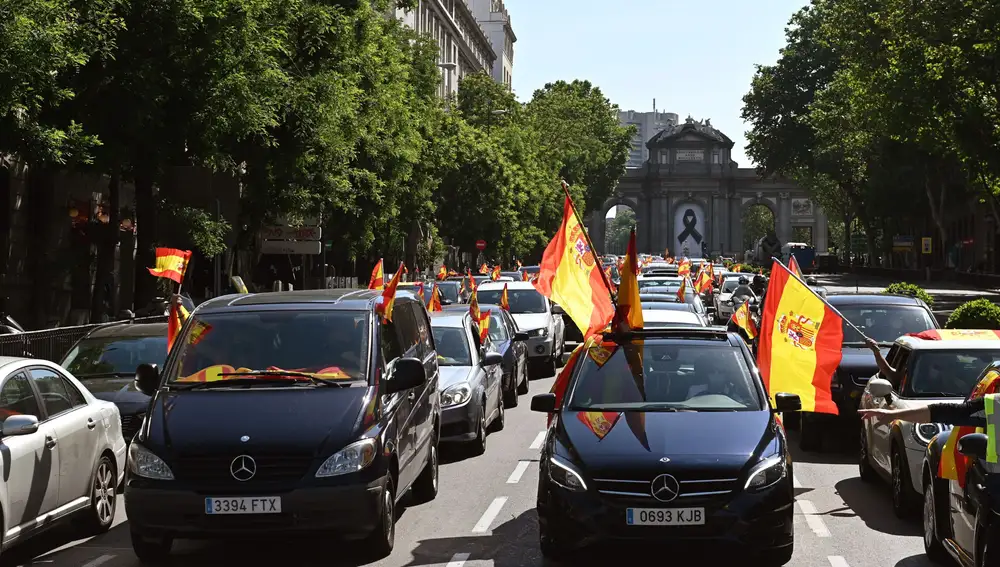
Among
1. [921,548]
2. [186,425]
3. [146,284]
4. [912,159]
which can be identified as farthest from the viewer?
[912,159]

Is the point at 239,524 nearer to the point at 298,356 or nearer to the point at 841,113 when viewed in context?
the point at 298,356

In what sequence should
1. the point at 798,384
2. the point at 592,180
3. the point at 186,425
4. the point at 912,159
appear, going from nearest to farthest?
the point at 186,425 < the point at 798,384 < the point at 912,159 < the point at 592,180

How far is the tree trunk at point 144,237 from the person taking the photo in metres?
25.5

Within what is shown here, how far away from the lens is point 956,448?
818cm

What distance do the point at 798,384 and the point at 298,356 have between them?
14.7 feet

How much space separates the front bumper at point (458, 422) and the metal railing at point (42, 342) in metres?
4.77

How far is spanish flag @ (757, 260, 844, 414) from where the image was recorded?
12.0 m

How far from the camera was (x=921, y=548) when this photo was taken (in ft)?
32.4

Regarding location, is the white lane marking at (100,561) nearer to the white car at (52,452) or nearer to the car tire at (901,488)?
the white car at (52,452)

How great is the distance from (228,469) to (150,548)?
82cm

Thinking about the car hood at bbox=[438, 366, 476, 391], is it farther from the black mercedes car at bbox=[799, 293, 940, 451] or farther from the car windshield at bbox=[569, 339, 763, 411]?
the car windshield at bbox=[569, 339, 763, 411]

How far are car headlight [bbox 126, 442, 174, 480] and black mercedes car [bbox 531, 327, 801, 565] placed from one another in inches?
92.3

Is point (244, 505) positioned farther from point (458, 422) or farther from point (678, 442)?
point (458, 422)

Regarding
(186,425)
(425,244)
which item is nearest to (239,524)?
(186,425)
